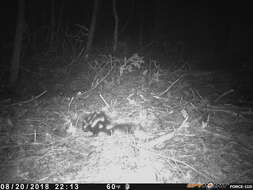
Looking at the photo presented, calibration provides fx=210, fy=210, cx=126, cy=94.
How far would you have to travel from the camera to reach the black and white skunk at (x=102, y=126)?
3.91 meters

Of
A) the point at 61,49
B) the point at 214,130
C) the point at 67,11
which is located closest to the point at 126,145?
the point at 214,130

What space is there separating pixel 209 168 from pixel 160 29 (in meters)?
9.08

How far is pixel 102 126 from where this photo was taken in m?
3.98

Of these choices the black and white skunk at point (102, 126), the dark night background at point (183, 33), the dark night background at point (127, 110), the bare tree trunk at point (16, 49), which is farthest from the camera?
the dark night background at point (183, 33)

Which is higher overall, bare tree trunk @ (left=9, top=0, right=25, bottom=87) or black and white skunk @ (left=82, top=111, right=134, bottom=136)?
bare tree trunk @ (left=9, top=0, right=25, bottom=87)

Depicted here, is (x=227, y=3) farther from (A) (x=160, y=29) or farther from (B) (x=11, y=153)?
(B) (x=11, y=153)

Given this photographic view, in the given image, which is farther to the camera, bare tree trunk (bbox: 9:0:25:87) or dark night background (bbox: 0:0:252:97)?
dark night background (bbox: 0:0:252:97)

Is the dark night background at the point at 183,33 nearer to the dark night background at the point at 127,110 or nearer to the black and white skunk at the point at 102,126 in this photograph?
the dark night background at the point at 127,110

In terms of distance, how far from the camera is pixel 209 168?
119 inches

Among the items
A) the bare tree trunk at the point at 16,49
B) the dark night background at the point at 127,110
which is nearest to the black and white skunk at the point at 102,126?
the dark night background at the point at 127,110

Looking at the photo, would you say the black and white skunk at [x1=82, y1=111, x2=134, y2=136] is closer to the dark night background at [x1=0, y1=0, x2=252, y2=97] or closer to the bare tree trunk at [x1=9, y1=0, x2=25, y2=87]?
the bare tree trunk at [x1=9, y1=0, x2=25, y2=87]

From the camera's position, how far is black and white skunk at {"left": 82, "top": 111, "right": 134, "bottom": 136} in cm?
391

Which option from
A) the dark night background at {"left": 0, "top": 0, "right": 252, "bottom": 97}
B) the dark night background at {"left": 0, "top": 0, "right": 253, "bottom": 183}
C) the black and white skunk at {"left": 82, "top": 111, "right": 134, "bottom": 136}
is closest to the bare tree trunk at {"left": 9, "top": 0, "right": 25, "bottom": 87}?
the dark night background at {"left": 0, "top": 0, "right": 253, "bottom": 183}

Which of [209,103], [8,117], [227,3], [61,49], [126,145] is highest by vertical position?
[227,3]
